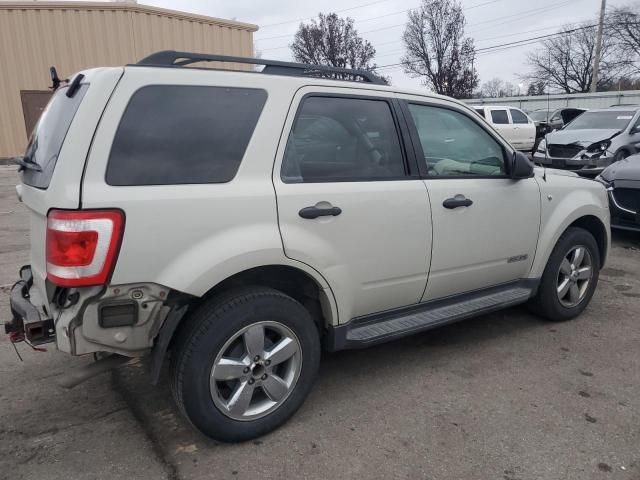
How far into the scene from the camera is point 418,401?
310 cm

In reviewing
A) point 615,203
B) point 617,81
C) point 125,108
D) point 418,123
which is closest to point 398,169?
point 418,123

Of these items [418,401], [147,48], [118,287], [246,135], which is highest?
[147,48]

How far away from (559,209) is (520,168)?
0.63 m

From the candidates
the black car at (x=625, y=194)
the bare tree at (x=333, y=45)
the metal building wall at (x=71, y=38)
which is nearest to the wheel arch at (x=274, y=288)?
the black car at (x=625, y=194)

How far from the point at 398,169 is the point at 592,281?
2308mm

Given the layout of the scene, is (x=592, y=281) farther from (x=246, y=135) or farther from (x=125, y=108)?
(x=125, y=108)

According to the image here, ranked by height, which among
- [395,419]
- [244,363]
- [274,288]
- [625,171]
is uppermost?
[625,171]

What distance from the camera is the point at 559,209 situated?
13.2 ft

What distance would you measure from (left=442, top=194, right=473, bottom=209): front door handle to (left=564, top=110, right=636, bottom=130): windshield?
10.0 metres

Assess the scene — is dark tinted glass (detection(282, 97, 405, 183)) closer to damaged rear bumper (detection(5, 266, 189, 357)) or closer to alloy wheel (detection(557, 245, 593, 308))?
damaged rear bumper (detection(5, 266, 189, 357))

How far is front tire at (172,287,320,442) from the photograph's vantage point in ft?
8.13

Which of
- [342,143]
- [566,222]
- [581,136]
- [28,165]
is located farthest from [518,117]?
[28,165]

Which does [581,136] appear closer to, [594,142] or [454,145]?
[594,142]

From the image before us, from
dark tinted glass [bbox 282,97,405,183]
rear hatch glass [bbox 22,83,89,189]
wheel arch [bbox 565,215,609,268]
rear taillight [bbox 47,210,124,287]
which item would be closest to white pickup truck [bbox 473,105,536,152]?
wheel arch [bbox 565,215,609,268]
